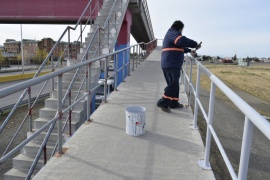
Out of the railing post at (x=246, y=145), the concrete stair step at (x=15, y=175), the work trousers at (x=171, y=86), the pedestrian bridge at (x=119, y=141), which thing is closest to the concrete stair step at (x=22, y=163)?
the pedestrian bridge at (x=119, y=141)

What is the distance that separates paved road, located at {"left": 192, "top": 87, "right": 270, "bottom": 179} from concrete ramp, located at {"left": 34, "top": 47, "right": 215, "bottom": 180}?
→ 79.4 inches

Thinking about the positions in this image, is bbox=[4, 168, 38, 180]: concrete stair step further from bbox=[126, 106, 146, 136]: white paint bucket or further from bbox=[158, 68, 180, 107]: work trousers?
bbox=[158, 68, 180, 107]: work trousers

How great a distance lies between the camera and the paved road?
743 centimetres

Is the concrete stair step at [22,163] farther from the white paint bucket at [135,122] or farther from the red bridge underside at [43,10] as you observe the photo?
the red bridge underside at [43,10]

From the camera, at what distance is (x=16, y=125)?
48.5ft

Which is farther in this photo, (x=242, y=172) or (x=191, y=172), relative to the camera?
(x=191, y=172)

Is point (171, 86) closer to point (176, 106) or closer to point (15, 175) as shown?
point (176, 106)

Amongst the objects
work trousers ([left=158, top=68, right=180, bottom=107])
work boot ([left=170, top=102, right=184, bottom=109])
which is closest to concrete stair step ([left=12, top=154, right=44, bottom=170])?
work trousers ([left=158, top=68, right=180, bottom=107])

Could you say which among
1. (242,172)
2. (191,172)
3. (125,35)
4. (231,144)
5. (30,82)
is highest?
(125,35)

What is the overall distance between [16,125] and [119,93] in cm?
1083

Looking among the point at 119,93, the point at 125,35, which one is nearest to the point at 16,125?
the point at 125,35

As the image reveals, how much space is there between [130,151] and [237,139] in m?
7.95

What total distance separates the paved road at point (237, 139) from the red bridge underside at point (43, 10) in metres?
9.45

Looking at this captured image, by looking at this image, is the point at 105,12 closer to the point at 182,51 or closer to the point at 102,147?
the point at 182,51
